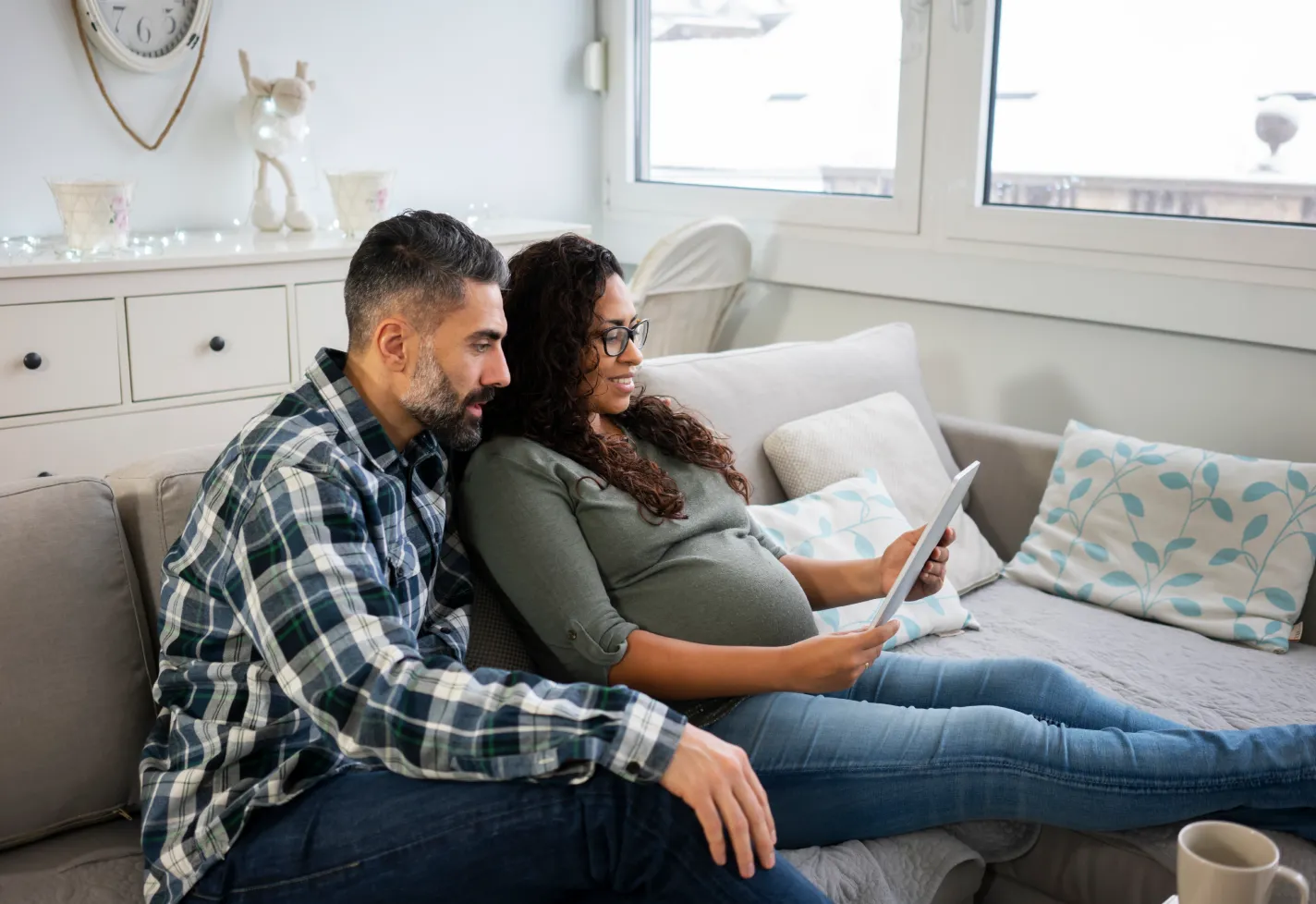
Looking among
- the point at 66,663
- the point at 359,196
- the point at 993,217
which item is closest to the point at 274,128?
the point at 359,196

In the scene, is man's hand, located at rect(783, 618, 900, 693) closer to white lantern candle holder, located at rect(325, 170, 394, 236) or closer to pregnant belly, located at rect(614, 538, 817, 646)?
pregnant belly, located at rect(614, 538, 817, 646)

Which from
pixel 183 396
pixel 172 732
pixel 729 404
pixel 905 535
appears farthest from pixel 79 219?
pixel 905 535

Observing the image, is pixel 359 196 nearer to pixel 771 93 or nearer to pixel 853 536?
pixel 771 93

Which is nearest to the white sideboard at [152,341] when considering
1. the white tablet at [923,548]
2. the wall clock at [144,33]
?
the wall clock at [144,33]

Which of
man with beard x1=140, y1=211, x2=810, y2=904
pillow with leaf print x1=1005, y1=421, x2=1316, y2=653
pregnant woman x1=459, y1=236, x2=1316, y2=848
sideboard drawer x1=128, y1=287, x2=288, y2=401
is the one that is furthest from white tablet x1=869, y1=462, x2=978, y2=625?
sideboard drawer x1=128, y1=287, x2=288, y2=401

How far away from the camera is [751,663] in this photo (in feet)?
4.82

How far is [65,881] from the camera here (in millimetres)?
1351

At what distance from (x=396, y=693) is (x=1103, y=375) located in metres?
1.97

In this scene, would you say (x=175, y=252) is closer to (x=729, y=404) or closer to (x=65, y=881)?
(x=729, y=404)

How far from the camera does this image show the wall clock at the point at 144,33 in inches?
114

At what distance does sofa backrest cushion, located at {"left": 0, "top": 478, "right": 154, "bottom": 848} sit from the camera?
54.7 inches

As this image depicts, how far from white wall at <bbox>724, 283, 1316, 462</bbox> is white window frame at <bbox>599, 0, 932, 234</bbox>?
21 centimetres

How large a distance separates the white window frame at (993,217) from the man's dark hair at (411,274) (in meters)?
1.64

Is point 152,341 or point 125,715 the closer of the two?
point 125,715
